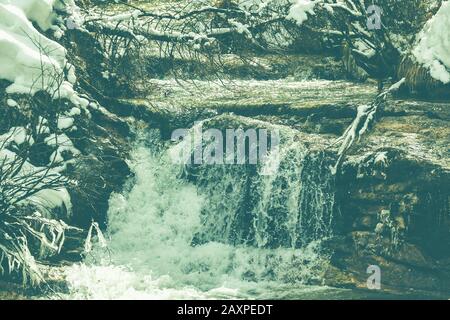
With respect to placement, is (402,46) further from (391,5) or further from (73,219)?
(73,219)

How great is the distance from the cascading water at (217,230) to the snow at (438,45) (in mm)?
2227

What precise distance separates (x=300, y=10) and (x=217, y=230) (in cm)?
342

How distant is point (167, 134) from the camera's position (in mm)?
12711

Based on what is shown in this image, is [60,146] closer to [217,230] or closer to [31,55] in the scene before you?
[31,55]

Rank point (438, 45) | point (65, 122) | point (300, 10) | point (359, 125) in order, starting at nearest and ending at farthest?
1. point (65, 122)
2. point (359, 125)
3. point (438, 45)
4. point (300, 10)

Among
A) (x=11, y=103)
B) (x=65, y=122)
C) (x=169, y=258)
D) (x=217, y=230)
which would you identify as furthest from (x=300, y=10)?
(x=11, y=103)

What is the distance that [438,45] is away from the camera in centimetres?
1223

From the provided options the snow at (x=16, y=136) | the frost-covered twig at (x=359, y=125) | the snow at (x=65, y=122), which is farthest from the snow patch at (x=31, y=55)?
the frost-covered twig at (x=359, y=125)

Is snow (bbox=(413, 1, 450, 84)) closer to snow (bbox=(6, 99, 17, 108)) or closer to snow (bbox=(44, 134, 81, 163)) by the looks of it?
snow (bbox=(44, 134, 81, 163))

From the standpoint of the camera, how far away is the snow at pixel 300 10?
41.8ft

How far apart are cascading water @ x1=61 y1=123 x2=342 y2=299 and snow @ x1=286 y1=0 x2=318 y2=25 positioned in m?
2.13

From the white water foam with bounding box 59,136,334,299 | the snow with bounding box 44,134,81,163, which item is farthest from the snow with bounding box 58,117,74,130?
the white water foam with bounding box 59,136,334,299

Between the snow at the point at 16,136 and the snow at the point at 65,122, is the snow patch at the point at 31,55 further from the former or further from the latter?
the snow at the point at 16,136
